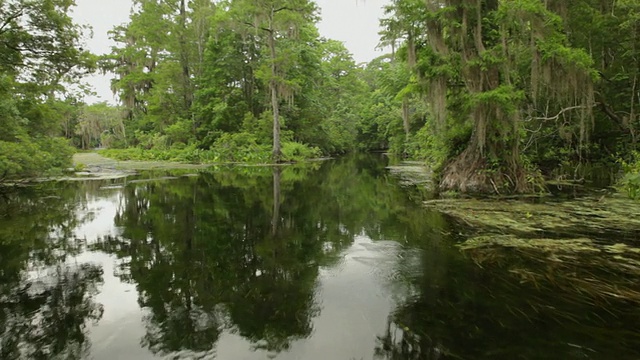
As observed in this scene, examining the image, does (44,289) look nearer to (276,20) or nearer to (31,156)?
(31,156)

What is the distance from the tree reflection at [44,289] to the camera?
9.69 ft

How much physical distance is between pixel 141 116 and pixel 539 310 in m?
38.4

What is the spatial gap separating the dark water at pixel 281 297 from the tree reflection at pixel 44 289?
2 cm

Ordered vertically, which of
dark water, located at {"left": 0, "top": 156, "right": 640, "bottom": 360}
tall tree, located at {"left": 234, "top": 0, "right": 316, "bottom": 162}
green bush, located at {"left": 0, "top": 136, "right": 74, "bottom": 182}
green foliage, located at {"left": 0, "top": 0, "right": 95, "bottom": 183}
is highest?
tall tree, located at {"left": 234, "top": 0, "right": 316, "bottom": 162}

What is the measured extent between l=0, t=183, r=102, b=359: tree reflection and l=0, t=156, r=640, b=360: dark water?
0.06 feet

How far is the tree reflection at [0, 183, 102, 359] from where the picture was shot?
2.95 meters

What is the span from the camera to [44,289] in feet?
13.3

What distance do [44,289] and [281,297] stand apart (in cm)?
274

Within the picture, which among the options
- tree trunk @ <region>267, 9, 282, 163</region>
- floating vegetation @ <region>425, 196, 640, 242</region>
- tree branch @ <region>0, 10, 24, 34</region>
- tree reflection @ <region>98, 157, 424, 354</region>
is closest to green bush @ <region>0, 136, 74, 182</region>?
tree branch @ <region>0, 10, 24, 34</region>

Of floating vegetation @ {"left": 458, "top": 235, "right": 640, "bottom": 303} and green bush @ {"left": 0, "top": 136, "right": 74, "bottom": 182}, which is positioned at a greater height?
green bush @ {"left": 0, "top": 136, "right": 74, "bottom": 182}

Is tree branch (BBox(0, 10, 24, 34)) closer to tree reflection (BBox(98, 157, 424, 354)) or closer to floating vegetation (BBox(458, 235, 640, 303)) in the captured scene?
tree reflection (BBox(98, 157, 424, 354))

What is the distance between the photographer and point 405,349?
116 inches

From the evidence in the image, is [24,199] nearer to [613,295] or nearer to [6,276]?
[6,276]

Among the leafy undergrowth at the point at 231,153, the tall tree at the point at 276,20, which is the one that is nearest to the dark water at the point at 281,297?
the tall tree at the point at 276,20
